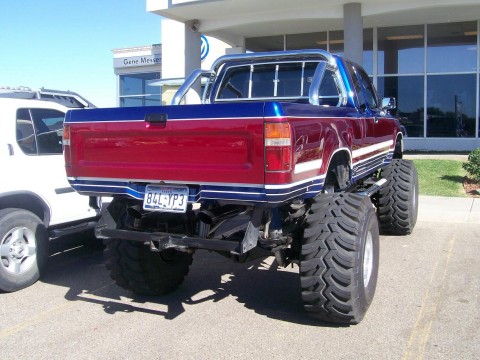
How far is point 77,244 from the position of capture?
7449 mm

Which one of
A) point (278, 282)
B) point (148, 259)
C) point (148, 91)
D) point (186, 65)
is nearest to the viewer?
point (148, 259)

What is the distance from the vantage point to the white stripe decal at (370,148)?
524cm

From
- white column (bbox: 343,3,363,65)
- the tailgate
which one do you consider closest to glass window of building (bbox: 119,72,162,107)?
white column (bbox: 343,3,363,65)

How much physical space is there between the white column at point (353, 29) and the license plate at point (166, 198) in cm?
1230

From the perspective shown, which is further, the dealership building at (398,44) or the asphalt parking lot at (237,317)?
the dealership building at (398,44)

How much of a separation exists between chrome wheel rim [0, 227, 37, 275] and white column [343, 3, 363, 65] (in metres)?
12.0

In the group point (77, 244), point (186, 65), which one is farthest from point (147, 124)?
point (186, 65)

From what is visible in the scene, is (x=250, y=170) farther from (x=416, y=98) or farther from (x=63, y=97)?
(x=416, y=98)

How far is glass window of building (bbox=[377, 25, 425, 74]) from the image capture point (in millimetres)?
17750

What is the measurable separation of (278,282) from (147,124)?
2.39 meters

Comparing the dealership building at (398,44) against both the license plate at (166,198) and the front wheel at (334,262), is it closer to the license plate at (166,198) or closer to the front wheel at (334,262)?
the front wheel at (334,262)

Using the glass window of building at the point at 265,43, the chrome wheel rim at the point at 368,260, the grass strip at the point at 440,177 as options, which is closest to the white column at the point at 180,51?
the glass window of building at the point at 265,43

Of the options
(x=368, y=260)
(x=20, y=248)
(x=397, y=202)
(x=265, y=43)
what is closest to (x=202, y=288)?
(x=368, y=260)

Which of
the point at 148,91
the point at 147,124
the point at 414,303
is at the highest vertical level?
the point at 148,91
